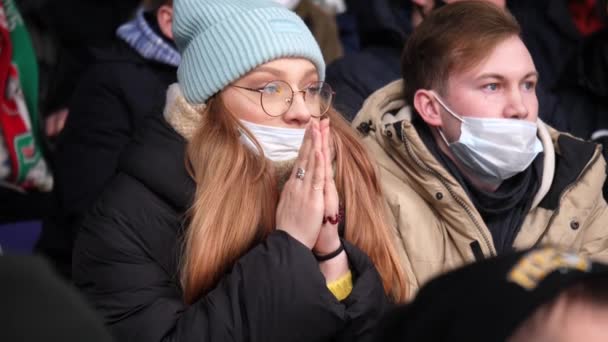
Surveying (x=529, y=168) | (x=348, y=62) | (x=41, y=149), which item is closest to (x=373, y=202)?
(x=529, y=168)

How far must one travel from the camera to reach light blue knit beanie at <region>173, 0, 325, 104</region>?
9.53 feet

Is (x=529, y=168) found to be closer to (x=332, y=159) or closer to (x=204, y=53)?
(x=332, y=159)

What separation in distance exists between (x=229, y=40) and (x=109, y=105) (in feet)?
4.37

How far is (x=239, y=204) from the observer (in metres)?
2.75

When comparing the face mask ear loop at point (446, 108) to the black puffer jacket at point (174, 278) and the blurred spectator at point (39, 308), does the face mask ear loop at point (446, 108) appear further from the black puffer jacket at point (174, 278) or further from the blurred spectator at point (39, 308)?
the blurred spectator at point (39, 308)

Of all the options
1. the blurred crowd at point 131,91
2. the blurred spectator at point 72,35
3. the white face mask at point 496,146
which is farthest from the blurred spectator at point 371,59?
the blurred spectator at point 72,35

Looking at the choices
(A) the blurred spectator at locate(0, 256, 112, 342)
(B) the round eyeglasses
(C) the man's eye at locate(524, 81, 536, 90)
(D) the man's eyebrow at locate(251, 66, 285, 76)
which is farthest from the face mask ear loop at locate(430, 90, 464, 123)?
(A) the blurred spectator at locate(0, 256, 112, 342)

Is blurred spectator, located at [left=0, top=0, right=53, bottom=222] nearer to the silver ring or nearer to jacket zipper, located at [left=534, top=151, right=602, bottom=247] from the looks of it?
the silver ring

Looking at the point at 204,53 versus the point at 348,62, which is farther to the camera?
the point at 348,62

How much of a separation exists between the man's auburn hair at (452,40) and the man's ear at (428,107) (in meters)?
0.04

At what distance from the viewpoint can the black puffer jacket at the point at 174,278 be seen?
8.27 ft

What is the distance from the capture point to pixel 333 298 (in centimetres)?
254

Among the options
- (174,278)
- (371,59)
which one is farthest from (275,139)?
(371,59)

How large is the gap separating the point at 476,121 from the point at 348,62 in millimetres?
1075
